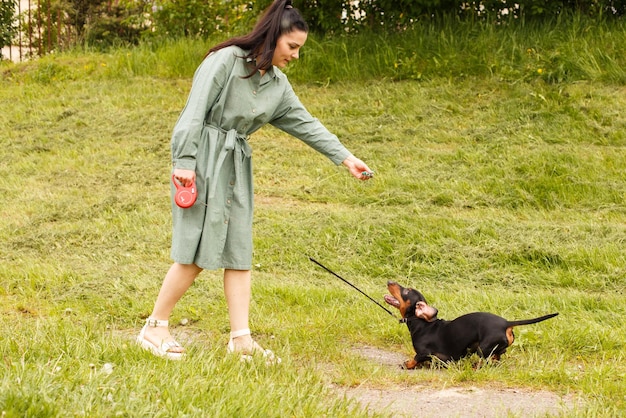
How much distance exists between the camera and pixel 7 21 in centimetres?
1552

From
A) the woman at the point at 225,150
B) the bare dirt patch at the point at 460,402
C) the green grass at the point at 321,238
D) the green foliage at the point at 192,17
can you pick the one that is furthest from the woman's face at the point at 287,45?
the green foliage at the point at 192,17

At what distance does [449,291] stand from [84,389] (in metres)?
3.79

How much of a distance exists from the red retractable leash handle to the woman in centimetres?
4

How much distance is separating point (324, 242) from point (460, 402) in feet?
11.9

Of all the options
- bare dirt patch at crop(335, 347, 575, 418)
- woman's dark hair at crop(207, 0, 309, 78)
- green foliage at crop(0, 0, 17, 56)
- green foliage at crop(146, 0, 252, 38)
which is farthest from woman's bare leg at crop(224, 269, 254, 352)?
green foliage at crop(0, 0, 17, 56)

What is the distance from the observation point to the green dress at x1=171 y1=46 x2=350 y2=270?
441 centimetres

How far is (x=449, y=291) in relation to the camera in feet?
21.7

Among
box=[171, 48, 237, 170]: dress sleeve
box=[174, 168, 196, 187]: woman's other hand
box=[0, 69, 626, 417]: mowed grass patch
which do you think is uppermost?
box=[171, 48, 237, 170]: dress sleeve

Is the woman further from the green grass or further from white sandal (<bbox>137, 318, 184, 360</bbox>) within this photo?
the green grass

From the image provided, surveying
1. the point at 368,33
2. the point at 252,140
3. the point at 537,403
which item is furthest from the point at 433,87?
the point at 537,403

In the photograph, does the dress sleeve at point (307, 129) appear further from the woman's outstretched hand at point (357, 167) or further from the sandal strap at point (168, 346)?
the sandal strap at point (168, 346)

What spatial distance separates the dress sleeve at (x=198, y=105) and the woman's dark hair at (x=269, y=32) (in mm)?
101

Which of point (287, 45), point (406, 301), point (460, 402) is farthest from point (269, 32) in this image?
point (460, 402)

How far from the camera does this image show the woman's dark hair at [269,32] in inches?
175
